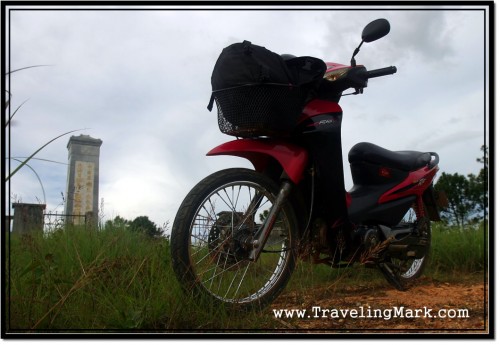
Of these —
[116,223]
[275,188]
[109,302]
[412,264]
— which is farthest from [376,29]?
[116,223]

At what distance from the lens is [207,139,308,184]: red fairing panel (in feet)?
8.53

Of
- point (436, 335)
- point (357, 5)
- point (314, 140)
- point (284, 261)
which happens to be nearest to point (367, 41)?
point (357, 5)

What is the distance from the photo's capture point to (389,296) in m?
3.41

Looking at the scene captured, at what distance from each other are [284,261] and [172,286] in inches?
24.1

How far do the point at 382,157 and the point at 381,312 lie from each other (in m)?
1.20

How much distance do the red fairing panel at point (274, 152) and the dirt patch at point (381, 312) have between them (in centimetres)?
67

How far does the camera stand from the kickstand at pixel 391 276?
3.50m

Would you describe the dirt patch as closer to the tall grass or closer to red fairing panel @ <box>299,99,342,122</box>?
the tall grass

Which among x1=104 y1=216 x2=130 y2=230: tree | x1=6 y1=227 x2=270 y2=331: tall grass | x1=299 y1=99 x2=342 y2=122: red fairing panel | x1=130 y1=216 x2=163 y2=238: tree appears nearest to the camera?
x1=6 y1=227 x2=270 y2=331: tall grass

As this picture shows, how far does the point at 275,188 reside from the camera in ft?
8.77

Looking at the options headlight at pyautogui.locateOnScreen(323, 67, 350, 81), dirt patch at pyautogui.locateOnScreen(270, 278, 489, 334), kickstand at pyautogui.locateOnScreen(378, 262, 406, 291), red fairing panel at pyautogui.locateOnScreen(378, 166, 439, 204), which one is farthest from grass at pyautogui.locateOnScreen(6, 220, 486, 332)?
headlight at pyautogui.locateOnScreen(323, 67, 350, 81)

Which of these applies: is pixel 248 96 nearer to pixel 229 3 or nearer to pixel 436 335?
pixel 229 3

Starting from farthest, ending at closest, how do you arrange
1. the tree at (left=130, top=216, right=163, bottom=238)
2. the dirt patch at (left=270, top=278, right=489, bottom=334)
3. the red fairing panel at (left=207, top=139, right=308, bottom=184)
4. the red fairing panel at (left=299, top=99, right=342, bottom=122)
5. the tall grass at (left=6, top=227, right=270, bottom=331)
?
the tree at (left=130, top=216, right=163, bottom=238) < the red fairing panel at (left=299, top=99, right=342, bottom=122) < the red fairing panel at (left=207, top=139, right=308, bottom=184) < the dirt patch at (left=270, top=278, right=489, bottom=334) < the tall grass at (left=6, top=227, right=270, bottom=331)

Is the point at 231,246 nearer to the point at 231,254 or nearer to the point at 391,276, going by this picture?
the point at 231,254
